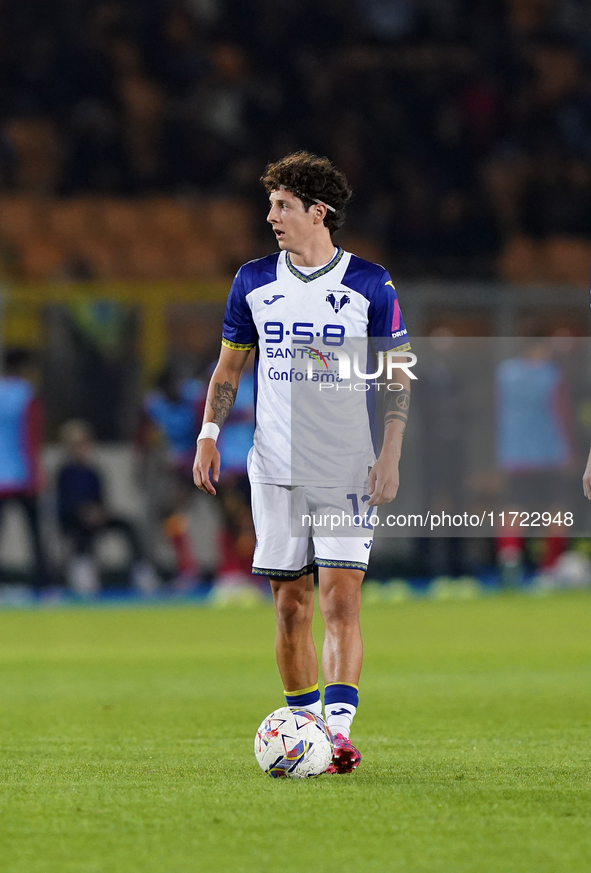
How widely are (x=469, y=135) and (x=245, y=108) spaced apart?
125 inches

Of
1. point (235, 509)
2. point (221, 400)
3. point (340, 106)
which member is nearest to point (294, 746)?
point (221, 400)

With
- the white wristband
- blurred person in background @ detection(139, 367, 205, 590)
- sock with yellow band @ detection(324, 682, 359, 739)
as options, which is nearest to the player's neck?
the white wristband

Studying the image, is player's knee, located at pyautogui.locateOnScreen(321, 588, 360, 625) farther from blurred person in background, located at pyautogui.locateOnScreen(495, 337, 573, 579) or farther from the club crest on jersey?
blurred person in background, located at pyautogui.locateOnScreen(495, 337, 573, 579)

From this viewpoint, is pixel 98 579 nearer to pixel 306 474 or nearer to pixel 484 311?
pixel 484 311

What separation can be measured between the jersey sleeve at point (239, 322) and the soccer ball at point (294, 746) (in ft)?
4.24

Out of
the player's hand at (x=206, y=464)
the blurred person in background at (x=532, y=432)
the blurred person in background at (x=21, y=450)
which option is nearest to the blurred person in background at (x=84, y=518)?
the blurred person in background at (x=21, y=450)

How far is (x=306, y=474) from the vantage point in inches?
188

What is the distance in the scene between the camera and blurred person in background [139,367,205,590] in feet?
43.8

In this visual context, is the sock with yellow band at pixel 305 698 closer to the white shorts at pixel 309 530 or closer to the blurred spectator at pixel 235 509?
the white shorts at pixel 309 530

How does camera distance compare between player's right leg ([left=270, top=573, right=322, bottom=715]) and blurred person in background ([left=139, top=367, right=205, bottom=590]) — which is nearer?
player's right leg ([left=270, top=573, right=322, bottom=715])

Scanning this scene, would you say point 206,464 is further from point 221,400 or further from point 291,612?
point 291,612

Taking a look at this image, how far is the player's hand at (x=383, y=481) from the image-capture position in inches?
183

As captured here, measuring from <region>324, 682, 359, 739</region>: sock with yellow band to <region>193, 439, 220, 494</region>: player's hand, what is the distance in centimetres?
78

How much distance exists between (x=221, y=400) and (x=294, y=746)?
4.12 feet
